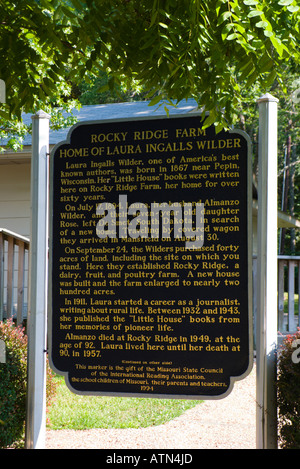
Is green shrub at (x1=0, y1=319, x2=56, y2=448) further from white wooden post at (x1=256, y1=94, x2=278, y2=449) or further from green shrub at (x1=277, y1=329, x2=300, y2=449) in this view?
green shrub at (x1=277, y1=329, x2=300, y2=449)

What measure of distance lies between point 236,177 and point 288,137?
2514 cm

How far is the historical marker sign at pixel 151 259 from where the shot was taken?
15.1 feet

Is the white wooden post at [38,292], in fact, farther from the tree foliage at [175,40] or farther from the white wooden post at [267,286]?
the white wooden post at [267,286]

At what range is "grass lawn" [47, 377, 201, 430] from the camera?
21.0 ft

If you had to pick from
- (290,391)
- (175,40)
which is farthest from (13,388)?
(175,40)

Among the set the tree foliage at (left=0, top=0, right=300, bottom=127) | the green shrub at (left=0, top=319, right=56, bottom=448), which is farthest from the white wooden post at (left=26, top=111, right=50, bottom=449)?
the tree foliage at (left=0, top=0, right=300, bottom=127)

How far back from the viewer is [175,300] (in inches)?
184

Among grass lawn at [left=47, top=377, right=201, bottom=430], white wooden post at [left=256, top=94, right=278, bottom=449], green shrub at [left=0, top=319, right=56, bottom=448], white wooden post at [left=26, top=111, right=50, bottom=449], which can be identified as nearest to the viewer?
white wooden post at [left=256, top=94, right=278, bottom=449]

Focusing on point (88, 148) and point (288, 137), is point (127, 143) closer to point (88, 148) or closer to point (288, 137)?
point (88, 148)
